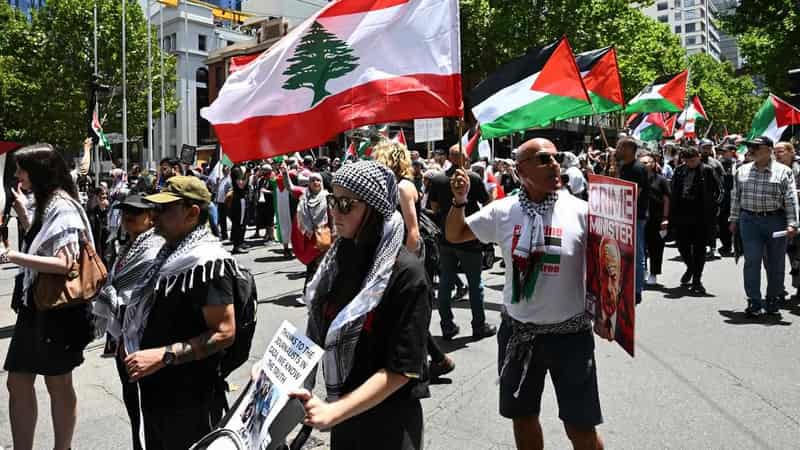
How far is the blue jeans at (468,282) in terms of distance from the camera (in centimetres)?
629

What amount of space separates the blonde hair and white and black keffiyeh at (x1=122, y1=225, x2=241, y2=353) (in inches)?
95.0

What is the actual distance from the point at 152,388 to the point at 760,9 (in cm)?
2563

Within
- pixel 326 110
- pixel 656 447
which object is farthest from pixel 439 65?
pixel 656 447

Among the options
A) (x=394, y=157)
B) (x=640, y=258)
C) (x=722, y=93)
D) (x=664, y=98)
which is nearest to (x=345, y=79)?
(x=394, y=157)

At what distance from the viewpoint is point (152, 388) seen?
2.70m

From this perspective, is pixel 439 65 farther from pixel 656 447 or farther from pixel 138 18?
pixel 138 18

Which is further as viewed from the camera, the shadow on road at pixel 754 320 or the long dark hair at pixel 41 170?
the shadow on road at pixel 754 320

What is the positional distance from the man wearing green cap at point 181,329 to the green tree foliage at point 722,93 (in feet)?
220

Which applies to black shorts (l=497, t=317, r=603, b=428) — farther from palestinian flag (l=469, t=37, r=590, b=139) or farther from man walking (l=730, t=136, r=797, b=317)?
man walking (l=730, t=136, r=797, b=317)

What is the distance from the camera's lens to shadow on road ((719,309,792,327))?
22.5 feet

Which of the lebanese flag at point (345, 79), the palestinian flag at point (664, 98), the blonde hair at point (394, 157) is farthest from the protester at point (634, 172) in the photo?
the palestinian flag at point (664, 98)

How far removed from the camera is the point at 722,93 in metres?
A: 70.2

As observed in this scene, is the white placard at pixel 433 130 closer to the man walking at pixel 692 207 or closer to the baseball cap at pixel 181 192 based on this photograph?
the man walking at pixel 692 207

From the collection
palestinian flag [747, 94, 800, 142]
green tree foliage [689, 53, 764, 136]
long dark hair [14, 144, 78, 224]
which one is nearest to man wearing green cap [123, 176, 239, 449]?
long dark hair [14, 144, 78, 224]
